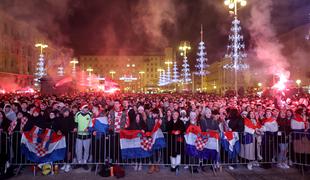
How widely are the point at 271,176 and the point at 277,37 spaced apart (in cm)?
5628

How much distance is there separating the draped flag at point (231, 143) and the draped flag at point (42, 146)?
4640 mm

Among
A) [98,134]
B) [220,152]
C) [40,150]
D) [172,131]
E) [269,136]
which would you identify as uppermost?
[172,131]

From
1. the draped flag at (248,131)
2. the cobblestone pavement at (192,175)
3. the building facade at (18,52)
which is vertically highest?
the building facade at (18,52)

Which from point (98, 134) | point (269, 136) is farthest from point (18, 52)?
point (269, 136)

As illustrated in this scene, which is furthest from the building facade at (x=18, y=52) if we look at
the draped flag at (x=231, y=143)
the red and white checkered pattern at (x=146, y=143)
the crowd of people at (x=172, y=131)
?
the draped flag at (x=231, y=143)

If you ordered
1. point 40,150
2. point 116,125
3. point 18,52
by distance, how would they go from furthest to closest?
point 18,52 → point 116,125 → point 40,150

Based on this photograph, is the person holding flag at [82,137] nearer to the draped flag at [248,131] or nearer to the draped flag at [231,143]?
the draped flag at [231,143]

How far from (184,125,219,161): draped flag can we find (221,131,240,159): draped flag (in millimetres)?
312

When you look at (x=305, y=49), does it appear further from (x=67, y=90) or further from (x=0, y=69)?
(x=0, y=69)

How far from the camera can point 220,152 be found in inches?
352

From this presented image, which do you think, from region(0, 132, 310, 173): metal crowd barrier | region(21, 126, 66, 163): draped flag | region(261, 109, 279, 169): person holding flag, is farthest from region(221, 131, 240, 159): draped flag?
region(21, 126, 66, 163): draped flag

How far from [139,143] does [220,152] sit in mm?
2465

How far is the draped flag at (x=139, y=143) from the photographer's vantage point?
849cm

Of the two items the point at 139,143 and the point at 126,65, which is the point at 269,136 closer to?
the point at 139,143
